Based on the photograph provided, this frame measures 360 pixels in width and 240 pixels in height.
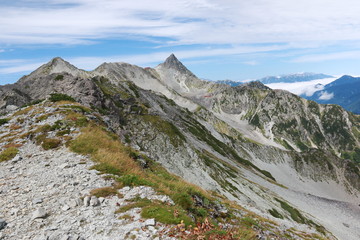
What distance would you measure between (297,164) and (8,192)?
687ft

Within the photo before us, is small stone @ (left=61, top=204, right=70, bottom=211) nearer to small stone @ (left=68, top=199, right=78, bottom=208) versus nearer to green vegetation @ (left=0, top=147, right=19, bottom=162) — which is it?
small stone @ (left=68, top=199, right=78, bottom=208)

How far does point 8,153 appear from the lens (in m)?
22.7

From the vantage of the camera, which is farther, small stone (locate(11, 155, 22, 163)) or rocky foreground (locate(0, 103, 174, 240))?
small stone (locate(11, 155, 22, 163))

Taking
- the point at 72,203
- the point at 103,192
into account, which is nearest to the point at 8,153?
the point at 72,203

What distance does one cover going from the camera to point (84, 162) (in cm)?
1923

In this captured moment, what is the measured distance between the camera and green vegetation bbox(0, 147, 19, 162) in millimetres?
22016

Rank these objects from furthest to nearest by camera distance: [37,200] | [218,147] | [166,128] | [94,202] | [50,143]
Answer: [218,147] < [166,128] < [50,143] < [37,200] < [94,202]

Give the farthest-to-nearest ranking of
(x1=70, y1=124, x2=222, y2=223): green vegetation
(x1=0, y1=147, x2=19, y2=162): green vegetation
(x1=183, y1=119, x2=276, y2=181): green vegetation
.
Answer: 1. (x1=183, y1=119, x2=276, y2=181): green vegetation
2. (x1=0, y1=147, x2=19, y2=162): green vegetation
3. (x1=70, y1=124, x2=222, y2=223): green vegetation

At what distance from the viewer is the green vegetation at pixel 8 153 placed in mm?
22016

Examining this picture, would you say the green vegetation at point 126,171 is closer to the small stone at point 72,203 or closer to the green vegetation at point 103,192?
the green vegetation at point 103,192

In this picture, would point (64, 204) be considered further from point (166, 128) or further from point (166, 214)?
point (166, 128)

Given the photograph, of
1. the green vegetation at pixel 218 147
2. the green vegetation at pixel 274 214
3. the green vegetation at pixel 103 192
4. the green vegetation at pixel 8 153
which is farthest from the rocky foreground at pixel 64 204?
the green vegetation at pixel 218 147

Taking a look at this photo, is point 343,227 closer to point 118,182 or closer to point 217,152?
point 217,152

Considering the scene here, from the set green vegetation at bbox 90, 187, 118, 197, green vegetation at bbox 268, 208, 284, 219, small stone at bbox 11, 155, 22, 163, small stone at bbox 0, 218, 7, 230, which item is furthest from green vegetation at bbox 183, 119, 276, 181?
small stone at bbox 0, 218, 7, 230
